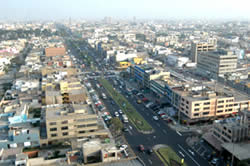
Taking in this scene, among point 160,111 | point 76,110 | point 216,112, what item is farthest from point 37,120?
point 216,112

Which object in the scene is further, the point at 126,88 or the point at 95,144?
the point at 126,88

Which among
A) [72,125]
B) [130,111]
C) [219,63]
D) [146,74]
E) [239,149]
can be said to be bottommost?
[130,111]

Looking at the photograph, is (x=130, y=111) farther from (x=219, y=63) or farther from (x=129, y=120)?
(x=219, y=63)

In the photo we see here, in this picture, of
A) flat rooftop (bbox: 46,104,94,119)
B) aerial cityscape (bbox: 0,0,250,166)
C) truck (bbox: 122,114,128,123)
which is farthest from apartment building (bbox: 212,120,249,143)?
flat rooftop (bbox: 46,104,94,119)

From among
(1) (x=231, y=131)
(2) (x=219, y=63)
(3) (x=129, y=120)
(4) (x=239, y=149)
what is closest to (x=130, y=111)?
(3) (x=129, y=120)

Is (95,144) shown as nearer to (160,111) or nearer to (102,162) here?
(102,162)

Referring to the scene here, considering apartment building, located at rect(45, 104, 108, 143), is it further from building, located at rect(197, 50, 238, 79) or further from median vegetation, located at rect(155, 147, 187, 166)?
building, located at rect(197, 50, 238, 79)
